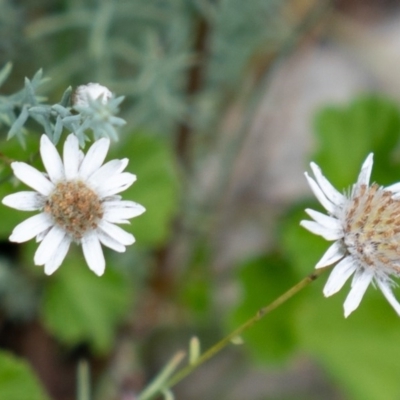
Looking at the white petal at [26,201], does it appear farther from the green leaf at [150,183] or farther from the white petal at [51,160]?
the green leaf at [150,183]

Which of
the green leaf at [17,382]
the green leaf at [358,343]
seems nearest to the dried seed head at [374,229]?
the green leaf at [17,382]

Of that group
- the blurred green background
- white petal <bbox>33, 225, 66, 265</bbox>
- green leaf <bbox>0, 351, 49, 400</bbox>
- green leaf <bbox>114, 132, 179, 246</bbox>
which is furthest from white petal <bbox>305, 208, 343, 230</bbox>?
green leaf <bbox>114, 132, 179, 246</bbox>

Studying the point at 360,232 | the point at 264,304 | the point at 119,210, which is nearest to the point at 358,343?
the point at 264,304

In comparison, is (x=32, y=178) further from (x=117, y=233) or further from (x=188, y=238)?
(x=188, y=238)

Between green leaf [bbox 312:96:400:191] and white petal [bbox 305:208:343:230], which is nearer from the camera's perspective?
white petal [bbox 305:208:343:230]

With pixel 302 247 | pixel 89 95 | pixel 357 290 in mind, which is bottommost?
pixel 357 290

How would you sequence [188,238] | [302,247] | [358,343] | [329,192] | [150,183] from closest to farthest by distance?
[329,192] < [150,183] < [302,247] < [358,343] < [188,238]

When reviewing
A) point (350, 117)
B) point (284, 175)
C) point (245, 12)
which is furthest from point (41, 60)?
point (284, 175)

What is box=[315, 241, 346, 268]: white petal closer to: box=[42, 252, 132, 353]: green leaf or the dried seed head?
the dried seed head
